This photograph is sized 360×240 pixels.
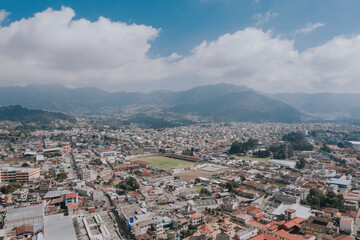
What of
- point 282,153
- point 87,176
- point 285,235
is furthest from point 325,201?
point 87,176

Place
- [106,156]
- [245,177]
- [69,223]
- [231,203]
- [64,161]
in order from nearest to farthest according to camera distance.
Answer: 1. [69,223]
2. [231,203]
3. [245,177]
4. [64,161]
5. [106,156]

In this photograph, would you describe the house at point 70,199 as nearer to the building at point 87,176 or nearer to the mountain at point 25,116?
the building at point 87,176

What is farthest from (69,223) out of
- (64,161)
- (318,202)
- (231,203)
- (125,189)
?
(64,161)

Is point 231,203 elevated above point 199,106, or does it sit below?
below

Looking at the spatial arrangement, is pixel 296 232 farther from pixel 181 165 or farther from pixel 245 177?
pixel 181 165

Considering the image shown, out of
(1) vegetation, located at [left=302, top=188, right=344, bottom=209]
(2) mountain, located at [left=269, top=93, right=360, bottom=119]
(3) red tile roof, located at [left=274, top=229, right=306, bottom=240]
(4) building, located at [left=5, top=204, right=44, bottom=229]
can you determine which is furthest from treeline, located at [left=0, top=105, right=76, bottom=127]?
(2) mountain, located at [left=269, top=93, right=360, bottom=119]

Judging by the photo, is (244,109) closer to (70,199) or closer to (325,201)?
(325,201)

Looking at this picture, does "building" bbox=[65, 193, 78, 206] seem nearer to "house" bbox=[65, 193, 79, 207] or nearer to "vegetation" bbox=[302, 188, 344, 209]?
"house" bbox=[65, 193, 79, 207]

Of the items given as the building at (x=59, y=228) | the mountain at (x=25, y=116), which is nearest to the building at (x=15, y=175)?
the building at (x=59, y=228)
